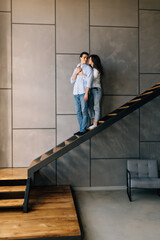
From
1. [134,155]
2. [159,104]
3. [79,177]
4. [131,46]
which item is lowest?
[79,177]

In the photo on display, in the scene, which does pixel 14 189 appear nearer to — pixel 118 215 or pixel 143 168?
pixel 118 215

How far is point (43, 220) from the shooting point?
296cm

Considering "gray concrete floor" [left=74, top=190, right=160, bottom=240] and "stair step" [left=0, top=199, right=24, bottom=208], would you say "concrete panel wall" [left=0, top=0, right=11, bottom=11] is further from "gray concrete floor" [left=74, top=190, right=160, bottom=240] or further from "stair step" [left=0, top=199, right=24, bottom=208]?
"gray concrete floor" [left=74, top=190, right=160, bottom=240]

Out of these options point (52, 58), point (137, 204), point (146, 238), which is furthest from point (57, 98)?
point (146, 238)

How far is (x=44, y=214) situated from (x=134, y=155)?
2.43 meters

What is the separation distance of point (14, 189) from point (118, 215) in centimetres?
174

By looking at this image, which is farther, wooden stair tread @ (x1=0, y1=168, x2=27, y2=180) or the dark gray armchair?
the dark gray armchair

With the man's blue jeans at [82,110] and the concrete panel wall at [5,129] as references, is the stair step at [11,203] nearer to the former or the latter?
the concrete panel wall at [5,129]

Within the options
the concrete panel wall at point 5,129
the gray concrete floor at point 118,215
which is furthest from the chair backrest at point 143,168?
the concrete panel wall at point 5,129

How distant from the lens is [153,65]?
478cm

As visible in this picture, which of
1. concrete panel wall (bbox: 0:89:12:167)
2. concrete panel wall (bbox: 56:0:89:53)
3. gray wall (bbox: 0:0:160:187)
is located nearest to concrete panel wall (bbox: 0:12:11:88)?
gray wall (bbox: 0:0:160:187)

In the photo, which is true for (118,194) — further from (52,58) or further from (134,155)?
(52,58)

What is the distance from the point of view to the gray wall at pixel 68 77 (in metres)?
4.50

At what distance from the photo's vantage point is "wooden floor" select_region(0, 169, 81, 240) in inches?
102
